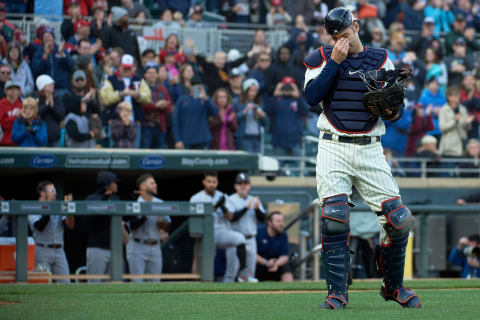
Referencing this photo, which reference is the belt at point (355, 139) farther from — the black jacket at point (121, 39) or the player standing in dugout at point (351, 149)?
the black jacket at point (121, 39)

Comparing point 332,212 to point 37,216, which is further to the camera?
point 37,216

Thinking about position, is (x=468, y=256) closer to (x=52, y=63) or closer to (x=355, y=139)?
(x=52, y=63)

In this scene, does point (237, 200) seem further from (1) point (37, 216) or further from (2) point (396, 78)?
(2) point (396, 78)

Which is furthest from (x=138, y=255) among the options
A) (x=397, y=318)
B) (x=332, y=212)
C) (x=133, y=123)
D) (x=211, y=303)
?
(x=397, y=318)

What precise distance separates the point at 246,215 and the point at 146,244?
5.50 feet

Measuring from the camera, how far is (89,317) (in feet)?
18.3

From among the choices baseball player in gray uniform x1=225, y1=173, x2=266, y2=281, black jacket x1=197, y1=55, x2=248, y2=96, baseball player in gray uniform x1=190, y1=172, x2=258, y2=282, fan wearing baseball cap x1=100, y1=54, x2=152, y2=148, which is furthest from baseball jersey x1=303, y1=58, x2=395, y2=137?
black jacket x1=197, y1=55, x2=248, y2=96

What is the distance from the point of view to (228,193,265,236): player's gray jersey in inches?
475

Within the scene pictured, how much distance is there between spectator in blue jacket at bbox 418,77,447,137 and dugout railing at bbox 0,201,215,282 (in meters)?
6.84

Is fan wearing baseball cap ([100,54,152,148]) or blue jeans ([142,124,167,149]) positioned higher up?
fan wearing baseball cap ([100,54,152,148])

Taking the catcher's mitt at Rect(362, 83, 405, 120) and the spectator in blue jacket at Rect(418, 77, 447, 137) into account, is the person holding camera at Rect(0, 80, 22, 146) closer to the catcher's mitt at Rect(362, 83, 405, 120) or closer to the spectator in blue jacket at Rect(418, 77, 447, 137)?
the catcher's mitt at Rect(362, 83, 405, 120)

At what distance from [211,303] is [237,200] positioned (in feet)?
17.8

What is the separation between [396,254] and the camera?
643cm

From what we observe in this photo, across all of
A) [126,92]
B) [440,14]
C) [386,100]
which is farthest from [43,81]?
[440,14]
